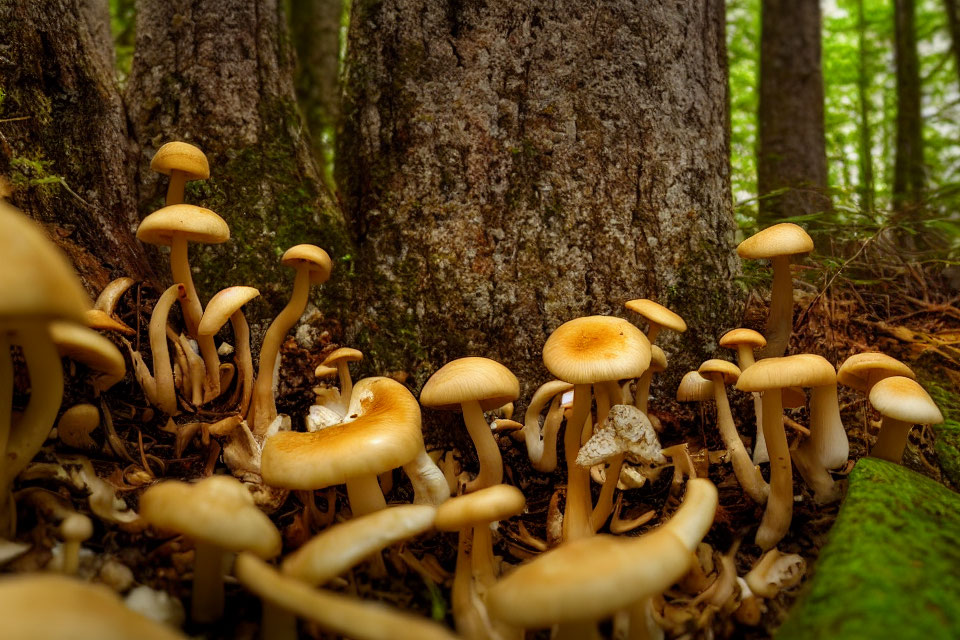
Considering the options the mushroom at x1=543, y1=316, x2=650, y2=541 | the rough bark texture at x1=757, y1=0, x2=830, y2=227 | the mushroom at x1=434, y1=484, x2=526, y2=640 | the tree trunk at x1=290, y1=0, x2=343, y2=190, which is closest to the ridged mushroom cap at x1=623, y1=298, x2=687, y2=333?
the mushroom at x1=543, y1=316, x2=650, y2=541

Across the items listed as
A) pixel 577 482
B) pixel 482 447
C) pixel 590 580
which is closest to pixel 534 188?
pixel 482 447

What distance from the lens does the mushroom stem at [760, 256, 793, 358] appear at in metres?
2.80

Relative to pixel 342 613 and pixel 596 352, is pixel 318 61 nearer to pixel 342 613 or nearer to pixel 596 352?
pixel 596 352

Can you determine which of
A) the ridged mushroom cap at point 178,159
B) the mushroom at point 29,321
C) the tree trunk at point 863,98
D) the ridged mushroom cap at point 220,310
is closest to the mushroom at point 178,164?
the ridged mushroom cap at point 178,159

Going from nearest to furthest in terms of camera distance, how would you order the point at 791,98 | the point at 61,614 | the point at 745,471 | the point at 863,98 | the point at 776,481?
the point at 61,614 → the point at 776,481 → the point at 745,471 → the point at 791,98 → the point at 863,98

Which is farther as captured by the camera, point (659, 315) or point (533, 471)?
point (533, 471)

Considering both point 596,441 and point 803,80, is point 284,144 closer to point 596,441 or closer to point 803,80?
point 596,441

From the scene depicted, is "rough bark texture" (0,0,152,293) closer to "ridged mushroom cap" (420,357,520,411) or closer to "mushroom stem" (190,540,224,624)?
"mushroom stem" (190,540,224,624)

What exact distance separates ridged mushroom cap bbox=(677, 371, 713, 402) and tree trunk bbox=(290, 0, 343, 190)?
4917mm

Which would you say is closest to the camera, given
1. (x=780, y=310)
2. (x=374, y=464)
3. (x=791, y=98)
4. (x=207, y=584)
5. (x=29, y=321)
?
(x=29, y=321)

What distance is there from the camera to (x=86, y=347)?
1866 millimetres

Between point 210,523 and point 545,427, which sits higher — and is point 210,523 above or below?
above

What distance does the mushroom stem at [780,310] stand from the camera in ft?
9.18

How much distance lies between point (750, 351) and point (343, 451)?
1910 mm
